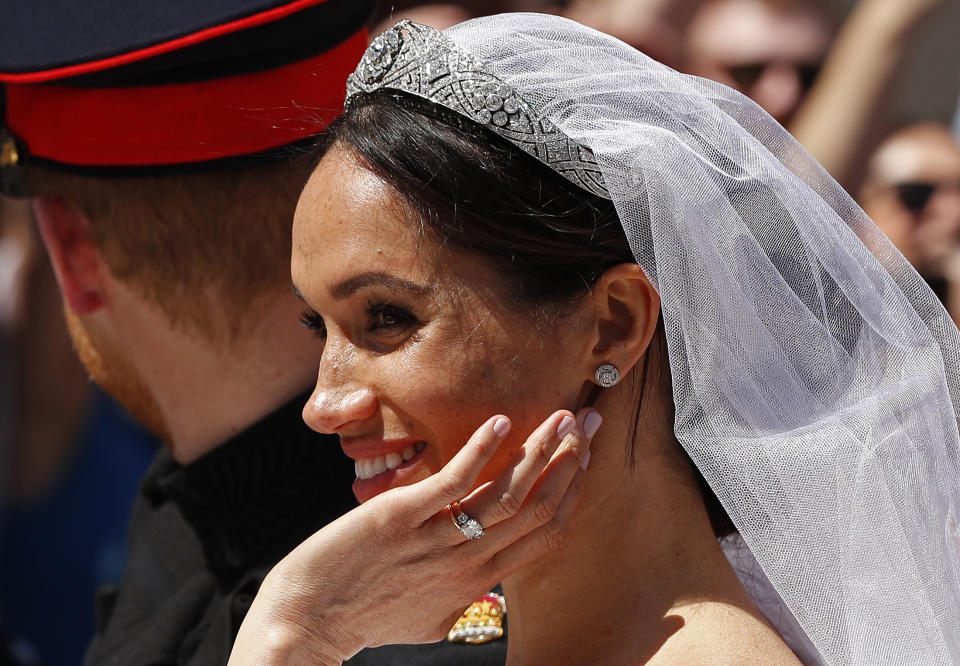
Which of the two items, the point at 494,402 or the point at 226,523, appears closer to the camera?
the point at 494,402

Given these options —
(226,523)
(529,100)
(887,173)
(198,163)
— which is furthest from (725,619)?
(887,173)

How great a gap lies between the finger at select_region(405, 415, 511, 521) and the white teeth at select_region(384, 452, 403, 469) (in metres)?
0.07

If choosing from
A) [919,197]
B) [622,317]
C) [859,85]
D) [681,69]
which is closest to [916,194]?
[919,197]

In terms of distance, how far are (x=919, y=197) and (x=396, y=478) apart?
7.29 feet

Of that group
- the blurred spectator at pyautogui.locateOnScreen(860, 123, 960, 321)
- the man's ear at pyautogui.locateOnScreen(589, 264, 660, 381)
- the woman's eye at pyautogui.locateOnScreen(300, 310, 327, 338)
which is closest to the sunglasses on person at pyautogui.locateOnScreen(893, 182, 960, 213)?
the blurred spectator at pyautogui.locateOnScreen(860, 123, 960, 321)

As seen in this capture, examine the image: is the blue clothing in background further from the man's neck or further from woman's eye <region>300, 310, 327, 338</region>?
woman's eye <region>300, 310, 327, 338</region>

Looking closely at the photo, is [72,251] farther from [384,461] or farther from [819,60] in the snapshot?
[819,60]

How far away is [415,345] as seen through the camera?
1.77m

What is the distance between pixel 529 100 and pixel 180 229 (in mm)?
1261

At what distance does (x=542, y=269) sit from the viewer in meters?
1.75

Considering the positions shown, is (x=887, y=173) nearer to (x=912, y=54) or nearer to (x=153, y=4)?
(x=912, y=54)

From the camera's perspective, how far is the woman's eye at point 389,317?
1776mm

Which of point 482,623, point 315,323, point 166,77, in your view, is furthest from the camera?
point 166,77

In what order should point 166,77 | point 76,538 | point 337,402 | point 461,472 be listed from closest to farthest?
1. point 461,472
2. point 337,402
3. point 166,77
4. point 76,538
